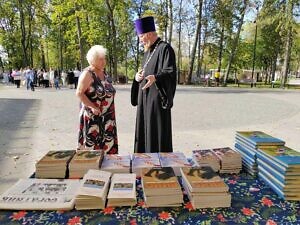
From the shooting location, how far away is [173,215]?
6.00ft

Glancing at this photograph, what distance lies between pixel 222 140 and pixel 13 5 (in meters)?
38.4

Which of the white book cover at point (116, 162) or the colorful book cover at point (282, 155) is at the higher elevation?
the colorful book cover at point (282, 155)

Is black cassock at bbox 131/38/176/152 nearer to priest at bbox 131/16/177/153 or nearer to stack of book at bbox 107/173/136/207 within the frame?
priest at bbox 131/16/177/153

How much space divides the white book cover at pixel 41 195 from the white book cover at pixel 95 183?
0.09 m

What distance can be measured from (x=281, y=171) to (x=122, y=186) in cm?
103

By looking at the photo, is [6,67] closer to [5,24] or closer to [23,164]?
Result: [5,24]

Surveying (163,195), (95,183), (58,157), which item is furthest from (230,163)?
(58,157)

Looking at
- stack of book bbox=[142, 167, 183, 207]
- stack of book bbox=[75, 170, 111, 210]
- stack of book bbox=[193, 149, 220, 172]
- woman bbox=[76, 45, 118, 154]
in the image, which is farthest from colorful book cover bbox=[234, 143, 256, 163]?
woman bbox=[76, 45, 118, 154]

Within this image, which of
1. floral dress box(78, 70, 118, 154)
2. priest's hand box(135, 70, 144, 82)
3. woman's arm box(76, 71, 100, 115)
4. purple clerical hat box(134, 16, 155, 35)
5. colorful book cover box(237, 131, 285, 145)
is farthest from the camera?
floral dress box(78, 70, 118, 154)

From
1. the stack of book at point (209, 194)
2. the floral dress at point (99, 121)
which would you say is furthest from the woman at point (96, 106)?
the stack of book at point (209, 194)

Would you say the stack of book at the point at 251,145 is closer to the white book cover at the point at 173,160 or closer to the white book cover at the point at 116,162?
the white book cover at the point at 173,160

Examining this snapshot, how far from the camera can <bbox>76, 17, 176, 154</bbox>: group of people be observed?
3516mm

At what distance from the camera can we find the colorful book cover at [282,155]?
207cm

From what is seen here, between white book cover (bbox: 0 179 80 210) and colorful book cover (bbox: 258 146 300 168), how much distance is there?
4.36 feet
